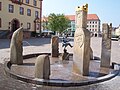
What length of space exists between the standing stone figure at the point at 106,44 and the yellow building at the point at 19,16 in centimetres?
3007

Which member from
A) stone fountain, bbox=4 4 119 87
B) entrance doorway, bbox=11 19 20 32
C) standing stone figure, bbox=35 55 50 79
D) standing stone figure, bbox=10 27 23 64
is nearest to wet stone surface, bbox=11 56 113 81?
stone fountain, bbox=4 4 119 87

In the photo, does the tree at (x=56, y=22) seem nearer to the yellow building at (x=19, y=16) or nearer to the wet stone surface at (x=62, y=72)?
the yellow building at (x=19, y=16)

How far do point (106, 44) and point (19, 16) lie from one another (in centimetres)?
3564

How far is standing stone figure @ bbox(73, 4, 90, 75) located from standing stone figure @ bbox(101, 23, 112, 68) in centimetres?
172

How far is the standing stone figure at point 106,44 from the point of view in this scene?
9502 mm

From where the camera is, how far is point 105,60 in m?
9.94

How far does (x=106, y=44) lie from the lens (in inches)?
383

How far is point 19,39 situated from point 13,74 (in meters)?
2.46

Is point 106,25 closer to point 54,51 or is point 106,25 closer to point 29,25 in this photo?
point 54,51

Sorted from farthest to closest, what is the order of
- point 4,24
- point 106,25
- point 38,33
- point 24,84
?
point 38,33 → point 4,24 → point 106,25 → point 24,84

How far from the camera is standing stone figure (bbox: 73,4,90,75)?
26.3 ft

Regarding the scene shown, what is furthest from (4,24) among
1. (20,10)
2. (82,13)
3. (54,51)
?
(82,13)

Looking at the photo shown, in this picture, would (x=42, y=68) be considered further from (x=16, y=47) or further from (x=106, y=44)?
(x=106, y=44)

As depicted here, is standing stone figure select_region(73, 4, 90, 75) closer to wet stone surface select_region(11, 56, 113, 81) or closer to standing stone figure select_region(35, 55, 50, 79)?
wet stone surface select_region(11, 56, 113, 81)
